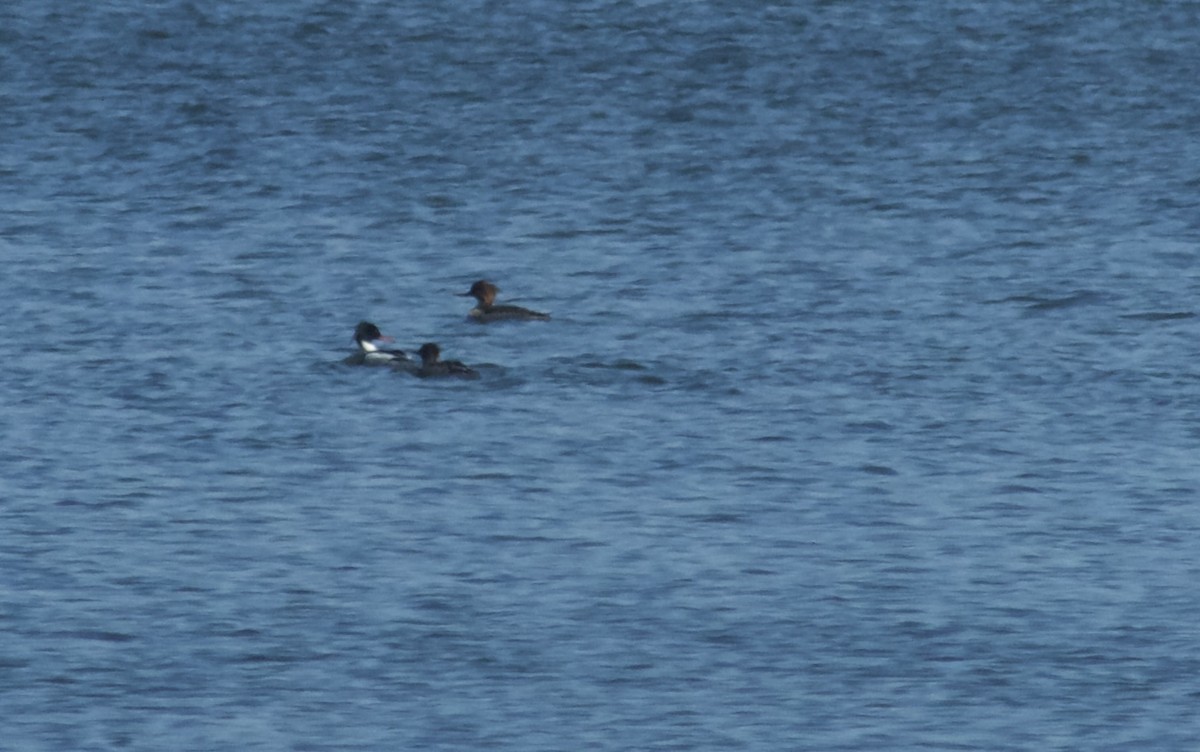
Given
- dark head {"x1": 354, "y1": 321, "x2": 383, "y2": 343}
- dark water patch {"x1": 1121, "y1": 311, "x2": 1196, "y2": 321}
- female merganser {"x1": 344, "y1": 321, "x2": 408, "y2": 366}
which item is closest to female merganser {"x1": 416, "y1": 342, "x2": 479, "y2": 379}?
female merganser {"x1": 344, "y1": 321, "x2": 408, "y2": 366}

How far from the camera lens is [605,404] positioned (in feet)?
56.0

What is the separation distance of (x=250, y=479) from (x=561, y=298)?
5.77 m

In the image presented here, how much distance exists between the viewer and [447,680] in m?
11.9

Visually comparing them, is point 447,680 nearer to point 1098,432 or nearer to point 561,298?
point 1098,432

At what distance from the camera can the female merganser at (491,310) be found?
1956 centimetres

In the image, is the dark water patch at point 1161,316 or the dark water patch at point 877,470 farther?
the dark water patch at point 1161,316

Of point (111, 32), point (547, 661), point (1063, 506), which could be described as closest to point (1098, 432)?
point (1063, 506)

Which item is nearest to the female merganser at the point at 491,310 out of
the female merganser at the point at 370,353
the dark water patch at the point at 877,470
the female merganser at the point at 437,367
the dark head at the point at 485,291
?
the dark head at the point at 485,291

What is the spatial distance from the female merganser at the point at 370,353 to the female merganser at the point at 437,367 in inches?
6.4

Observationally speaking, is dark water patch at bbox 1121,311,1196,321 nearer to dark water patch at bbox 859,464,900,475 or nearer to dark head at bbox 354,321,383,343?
dark water patch at bbox 859,464,900,475

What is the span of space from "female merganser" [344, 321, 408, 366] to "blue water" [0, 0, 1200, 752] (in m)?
0.12

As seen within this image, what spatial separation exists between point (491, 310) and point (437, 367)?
5.23 ft

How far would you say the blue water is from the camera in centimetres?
1195

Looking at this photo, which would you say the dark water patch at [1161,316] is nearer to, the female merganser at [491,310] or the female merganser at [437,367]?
the female merganser at [491,310]
